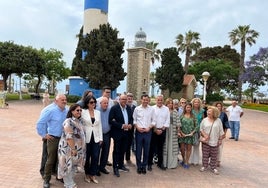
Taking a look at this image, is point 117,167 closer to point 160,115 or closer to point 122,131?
point 122,131

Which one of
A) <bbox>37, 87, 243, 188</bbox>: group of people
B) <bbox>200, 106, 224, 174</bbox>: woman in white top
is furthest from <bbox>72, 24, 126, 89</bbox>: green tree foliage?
<bbox>200, 106, 224, 174</bbox>: woman in white top

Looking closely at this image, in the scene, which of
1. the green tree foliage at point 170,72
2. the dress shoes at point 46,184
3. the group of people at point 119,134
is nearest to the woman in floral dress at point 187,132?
the group of people at point 119,134

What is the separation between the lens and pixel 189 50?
1818 inches

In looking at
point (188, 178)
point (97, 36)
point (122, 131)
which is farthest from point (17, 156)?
point (97, 36)

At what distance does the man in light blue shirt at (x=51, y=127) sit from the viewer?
5.04 m

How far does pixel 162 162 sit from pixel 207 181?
1.15 meters

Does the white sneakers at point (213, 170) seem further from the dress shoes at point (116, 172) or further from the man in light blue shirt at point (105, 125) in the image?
the man in light blue shirt at point (105, 125)

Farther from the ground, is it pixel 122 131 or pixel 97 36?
pixel 97 36

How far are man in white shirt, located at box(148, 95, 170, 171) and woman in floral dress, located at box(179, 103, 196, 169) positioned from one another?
57cm

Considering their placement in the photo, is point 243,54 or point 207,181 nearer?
point 207,181

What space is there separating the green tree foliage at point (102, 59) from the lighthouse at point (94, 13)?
81.7 inches

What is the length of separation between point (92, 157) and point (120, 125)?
86 cm

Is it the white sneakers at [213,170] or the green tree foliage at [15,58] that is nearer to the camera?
the white sneakers at [213,170]

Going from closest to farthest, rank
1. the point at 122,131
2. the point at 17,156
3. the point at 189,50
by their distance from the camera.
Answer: the point at 122,131
the point at 17,156
the point at 189,50
